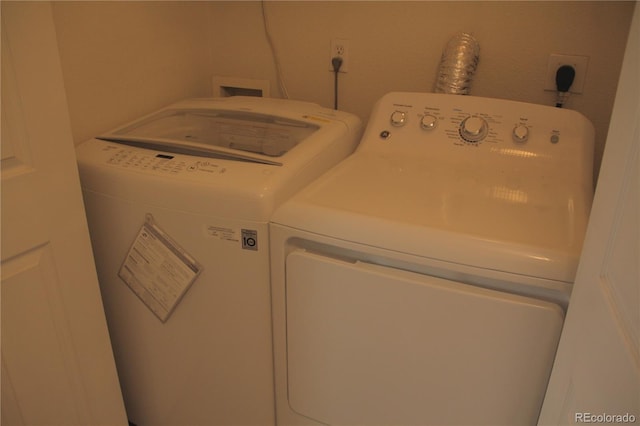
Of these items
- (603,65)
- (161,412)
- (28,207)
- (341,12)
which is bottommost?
(161,412)

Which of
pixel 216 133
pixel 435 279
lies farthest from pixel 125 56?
pixel 435 279

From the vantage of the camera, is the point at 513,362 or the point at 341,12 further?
the point at 341,12

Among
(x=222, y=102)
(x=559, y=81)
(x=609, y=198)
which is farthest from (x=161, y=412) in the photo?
(x=559, y=81)

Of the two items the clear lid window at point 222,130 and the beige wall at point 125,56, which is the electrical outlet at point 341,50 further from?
the beige wall at point 125,56

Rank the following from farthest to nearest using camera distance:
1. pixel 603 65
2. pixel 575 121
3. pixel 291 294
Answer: pixel 603 65 < pixel 575 121 < pixel 291 294

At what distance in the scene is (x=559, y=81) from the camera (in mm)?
1323

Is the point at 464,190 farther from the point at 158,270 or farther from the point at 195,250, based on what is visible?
the point at 158,270

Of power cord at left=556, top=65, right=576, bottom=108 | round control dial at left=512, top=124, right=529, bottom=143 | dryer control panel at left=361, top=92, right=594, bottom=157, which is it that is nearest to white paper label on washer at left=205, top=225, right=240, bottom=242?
dryer control panel at left=361, top=92, right=594, bottom=157

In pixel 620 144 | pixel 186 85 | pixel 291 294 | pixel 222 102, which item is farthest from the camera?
pixel 186 85

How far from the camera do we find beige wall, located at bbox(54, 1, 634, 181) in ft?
4.22

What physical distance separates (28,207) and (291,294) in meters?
0.52

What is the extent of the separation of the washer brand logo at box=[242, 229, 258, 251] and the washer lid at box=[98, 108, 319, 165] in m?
0.20

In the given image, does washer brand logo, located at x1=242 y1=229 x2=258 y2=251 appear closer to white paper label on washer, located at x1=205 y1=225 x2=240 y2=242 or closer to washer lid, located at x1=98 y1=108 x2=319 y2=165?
white paper label on washer, located at x1=205 y1=225 x2=240 y2=242

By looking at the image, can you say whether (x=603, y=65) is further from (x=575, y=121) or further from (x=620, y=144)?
(x=620, y=144)
